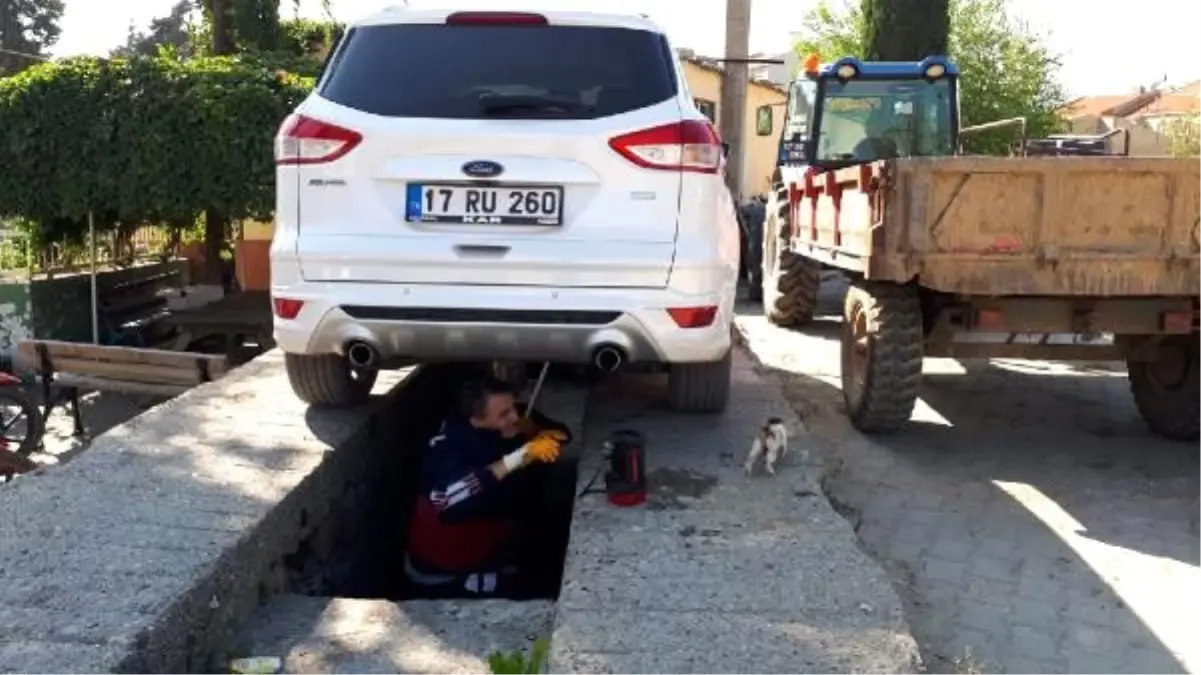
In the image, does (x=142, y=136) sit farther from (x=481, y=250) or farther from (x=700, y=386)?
(x=481, y=250)

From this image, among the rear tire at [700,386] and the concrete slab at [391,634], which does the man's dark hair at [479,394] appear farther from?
the concrete slab at [391,634]

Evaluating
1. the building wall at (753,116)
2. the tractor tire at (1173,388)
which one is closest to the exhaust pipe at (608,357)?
the tractor tire at (1173,388)

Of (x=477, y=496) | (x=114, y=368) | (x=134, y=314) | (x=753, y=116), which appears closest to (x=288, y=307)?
(x=477, y=496)

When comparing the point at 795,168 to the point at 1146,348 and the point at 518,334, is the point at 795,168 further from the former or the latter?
the point at 518,334

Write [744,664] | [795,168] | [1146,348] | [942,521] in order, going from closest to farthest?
[744,664], [942,521], [1146,348], [795,168]

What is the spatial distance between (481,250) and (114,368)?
19.2ft

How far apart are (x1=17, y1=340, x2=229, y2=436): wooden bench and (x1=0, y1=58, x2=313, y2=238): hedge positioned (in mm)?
2791

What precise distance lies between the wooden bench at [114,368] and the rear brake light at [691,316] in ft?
16.8

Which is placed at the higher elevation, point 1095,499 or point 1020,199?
point 1020,199

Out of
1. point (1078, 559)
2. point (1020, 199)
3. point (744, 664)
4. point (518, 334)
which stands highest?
point (1020, 199)

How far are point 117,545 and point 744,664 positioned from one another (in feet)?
6.39

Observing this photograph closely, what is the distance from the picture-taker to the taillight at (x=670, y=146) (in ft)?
14.5

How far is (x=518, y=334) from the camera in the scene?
4477 mm

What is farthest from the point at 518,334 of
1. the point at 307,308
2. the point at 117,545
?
the point at 117,545
